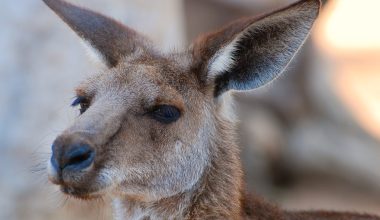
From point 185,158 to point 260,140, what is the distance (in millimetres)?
7500

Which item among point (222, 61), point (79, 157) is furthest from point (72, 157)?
point (222, 61)

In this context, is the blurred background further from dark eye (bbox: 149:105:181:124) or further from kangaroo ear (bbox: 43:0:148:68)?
dark eye (bbox: 149:105:181:124)

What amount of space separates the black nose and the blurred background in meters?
3.81

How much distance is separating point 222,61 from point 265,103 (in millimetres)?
7647

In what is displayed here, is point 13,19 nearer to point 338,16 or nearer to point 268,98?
point 268,98

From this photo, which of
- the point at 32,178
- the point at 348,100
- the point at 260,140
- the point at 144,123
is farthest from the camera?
the point at 260,140

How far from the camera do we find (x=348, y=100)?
12.1 meters

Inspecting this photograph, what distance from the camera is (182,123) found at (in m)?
5.62

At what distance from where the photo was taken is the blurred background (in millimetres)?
9188

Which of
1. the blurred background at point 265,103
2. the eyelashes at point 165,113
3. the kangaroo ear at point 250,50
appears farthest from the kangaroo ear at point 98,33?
the blurred background at point 265,103

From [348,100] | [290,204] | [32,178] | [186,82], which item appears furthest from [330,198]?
[186,82]

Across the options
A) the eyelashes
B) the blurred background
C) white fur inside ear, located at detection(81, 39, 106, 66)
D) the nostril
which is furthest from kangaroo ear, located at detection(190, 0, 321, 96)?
the blurred background

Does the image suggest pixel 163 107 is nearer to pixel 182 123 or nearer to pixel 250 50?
pixel 182 123

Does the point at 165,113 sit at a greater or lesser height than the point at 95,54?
lesser
